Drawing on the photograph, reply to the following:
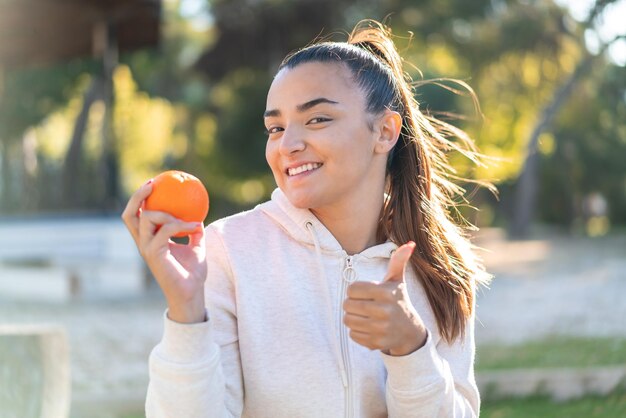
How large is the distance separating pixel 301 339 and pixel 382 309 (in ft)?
1.53

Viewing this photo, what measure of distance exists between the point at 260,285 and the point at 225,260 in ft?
0.37

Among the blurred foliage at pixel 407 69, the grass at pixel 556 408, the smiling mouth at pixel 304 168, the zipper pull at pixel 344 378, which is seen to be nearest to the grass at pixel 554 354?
the grass at pixel 556 408

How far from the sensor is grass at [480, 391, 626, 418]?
5.41m

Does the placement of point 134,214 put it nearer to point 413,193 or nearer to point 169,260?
point 169,260

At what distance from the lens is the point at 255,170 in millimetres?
22375

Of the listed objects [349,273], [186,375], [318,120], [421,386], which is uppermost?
[318,120]

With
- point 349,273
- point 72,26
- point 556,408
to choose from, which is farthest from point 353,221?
point 72,26

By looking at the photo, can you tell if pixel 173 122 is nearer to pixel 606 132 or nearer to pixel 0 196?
pixel 0 196

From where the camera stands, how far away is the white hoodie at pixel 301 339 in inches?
84.2

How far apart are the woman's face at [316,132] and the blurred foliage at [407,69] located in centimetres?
1108

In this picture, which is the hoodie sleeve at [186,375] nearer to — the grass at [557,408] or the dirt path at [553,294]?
the grass at [557,408]

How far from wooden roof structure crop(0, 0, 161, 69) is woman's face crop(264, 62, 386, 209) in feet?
34.3

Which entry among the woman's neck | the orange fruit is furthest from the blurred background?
the orange fruit

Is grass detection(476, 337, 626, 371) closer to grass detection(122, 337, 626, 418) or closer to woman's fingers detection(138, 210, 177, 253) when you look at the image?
grass detection(122, 337, 626, 418)
